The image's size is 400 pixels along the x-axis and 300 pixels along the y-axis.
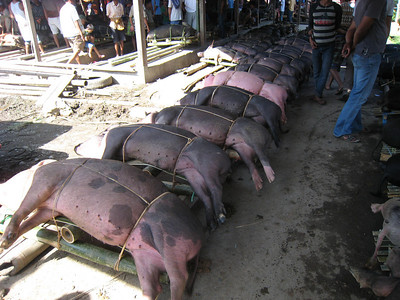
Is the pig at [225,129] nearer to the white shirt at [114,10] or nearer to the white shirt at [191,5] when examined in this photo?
the white shirt at [114,10]

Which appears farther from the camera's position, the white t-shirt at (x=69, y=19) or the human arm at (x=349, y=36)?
the white t-shirt at (x=69, y=19)

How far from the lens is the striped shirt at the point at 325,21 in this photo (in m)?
5.75

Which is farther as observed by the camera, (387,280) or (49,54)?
(49,54)

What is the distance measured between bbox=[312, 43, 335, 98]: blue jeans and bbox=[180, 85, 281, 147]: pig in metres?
2.40

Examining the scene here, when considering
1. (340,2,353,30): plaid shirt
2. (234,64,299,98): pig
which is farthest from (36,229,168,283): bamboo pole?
(340,2,353,30): plaid shirt

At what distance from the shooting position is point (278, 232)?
10.2 ft

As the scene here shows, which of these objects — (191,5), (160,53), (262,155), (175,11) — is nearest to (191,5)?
(191,5)

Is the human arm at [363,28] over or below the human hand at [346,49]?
over

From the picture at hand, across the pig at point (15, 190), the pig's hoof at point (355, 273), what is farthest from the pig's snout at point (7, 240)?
the pig's hoof at point (355, 273)

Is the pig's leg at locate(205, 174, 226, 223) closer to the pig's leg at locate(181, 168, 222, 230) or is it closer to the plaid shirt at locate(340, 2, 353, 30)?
the pig's leg at locate(181, 168, 222, 230)

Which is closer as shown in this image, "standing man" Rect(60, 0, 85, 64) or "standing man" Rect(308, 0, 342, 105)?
"standing man" Rect(308, 0, 342, 105)

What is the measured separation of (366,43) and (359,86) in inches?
24.0

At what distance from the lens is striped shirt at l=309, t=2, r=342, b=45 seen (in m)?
5.75

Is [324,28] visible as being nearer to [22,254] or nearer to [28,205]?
[28,205]
